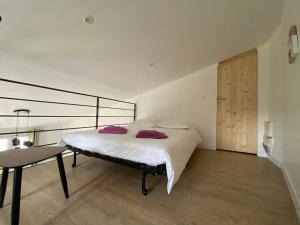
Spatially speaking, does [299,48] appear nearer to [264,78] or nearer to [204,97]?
[264,78]

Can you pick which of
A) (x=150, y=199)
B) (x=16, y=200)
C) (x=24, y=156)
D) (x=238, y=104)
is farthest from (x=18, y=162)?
(x=238, y=104)

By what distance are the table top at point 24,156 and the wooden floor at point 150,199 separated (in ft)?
1.46

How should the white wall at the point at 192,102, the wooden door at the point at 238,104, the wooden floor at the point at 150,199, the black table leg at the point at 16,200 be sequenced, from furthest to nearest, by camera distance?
the white wall at the point at 192,102, the wooden door at the point at 238,104, the wooden floor at the point at 150,199, the black table leg at the point at 16,200

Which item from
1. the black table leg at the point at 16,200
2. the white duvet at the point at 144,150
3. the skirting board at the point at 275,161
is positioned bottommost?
the skirting board at the point at 275,161

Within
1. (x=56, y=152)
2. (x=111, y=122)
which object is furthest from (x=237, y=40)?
(x=111, y=122)

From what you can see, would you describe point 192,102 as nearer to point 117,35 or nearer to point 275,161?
point 275,161

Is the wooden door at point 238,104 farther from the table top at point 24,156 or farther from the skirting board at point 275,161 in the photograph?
the table top at point 24,156

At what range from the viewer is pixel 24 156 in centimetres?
105

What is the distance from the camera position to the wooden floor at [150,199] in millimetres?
1110

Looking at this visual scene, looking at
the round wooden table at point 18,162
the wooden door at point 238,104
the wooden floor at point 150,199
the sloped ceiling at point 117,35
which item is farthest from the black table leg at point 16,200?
the wooden door at point 238,104

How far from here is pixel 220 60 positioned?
11.0 ft

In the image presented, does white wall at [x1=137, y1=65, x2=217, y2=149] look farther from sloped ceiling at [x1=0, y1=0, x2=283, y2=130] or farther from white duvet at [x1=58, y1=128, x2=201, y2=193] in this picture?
white duvet at [x1=58, y1=128, x2=201, y2=193]

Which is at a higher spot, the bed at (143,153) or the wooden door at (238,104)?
the wooden door at (238,104)

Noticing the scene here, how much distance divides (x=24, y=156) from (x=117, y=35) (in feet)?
5.24
